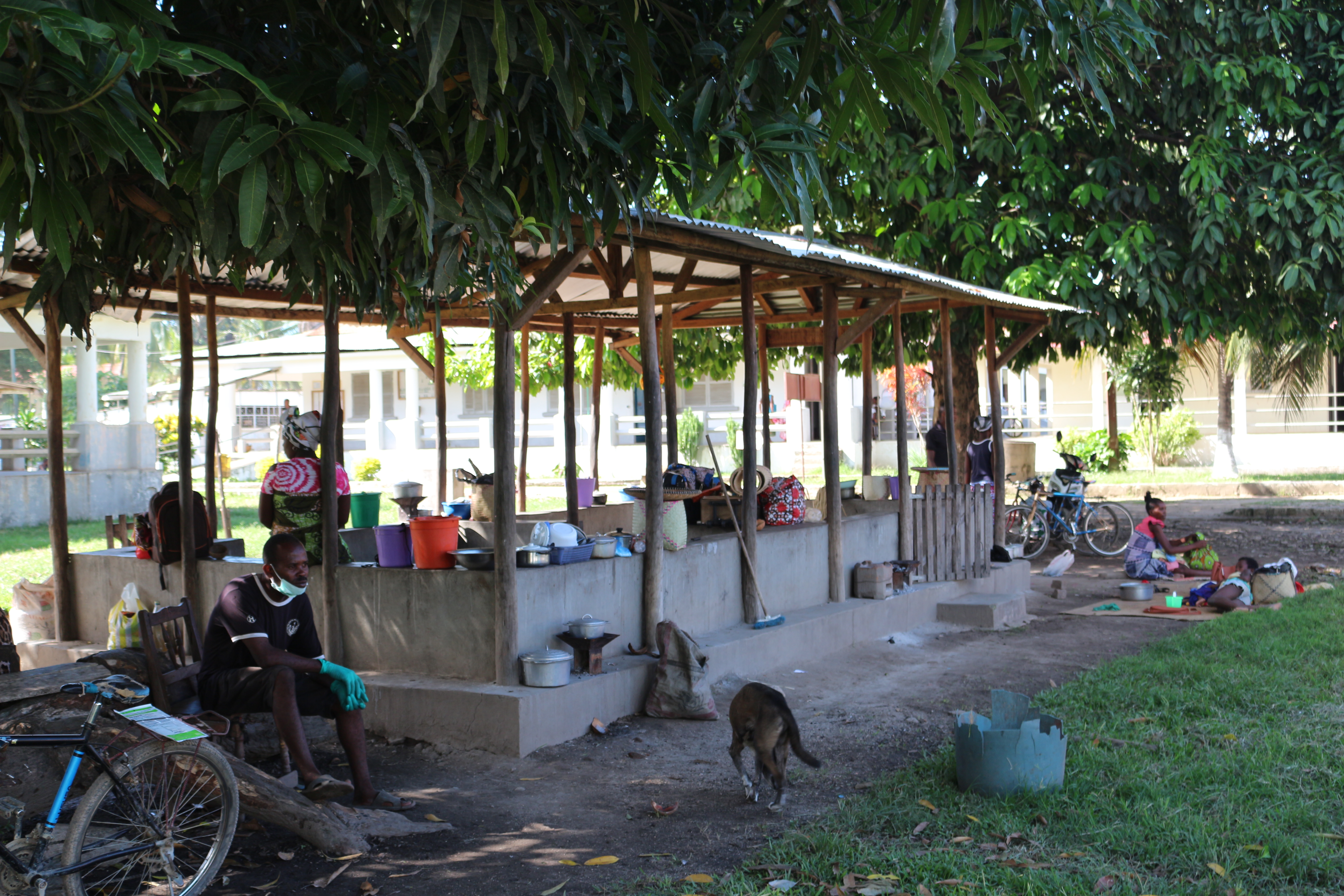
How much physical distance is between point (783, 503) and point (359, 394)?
26.2m

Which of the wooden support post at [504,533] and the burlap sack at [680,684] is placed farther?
the burlap sack at [680,684]

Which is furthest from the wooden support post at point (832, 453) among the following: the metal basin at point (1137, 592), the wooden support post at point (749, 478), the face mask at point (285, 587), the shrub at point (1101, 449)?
the shrub at point (1101, 449)

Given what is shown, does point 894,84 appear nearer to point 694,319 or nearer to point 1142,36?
point 1142,36

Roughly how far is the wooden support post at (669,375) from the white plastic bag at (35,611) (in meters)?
5.48

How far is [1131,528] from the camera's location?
14734 mm

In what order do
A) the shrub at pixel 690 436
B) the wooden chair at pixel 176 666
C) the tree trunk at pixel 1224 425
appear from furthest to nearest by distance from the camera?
the shrub at pixel 690 436, the tree trunk at pixel 1224 425, the wooden chair at pixel 176 666

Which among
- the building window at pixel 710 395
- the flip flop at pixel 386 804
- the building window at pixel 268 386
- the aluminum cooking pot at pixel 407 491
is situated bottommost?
the flip flop at pixel 386 804

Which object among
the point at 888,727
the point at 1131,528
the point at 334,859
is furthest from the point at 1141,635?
the point at 334,859

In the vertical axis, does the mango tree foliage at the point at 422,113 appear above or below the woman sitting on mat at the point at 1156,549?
above

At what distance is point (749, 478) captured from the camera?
832 cm

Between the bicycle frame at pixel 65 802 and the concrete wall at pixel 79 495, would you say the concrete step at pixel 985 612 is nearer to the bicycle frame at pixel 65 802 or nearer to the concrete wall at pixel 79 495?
the bicycle frame at pixel 65 802

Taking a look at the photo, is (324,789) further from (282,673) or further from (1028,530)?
(1028,530)

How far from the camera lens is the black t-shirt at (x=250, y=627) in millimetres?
5156

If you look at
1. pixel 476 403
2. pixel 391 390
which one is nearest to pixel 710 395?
pixel 476 403
